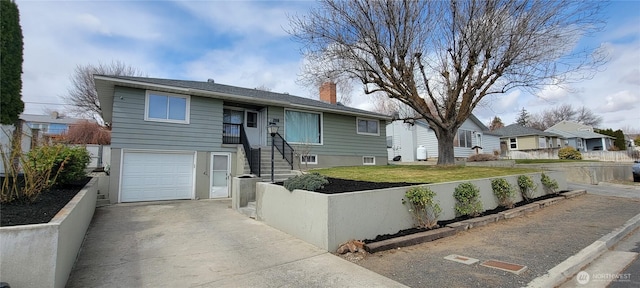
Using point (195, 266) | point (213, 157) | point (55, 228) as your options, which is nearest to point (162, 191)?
point (213, 157)

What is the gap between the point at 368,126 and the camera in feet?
53.9

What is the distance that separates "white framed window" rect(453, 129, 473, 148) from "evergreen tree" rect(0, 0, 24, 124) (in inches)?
1037

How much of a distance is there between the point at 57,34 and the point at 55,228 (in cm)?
1071

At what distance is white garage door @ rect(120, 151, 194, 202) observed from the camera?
1006 centimetres

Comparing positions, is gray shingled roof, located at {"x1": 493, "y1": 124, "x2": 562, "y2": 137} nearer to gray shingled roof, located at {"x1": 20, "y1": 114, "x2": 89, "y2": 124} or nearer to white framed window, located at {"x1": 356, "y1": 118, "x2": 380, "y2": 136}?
white framed window, located at {"x1": 356, "y1": 118, "x2": 380, "y2": 136}

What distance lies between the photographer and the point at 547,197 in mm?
10195

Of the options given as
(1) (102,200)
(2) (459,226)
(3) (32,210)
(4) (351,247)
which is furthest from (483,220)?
(1) (102,200)

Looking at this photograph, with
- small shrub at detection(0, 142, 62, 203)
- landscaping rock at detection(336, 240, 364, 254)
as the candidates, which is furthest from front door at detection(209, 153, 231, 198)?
landscaping rock at detection(336, 240, 364, 254)

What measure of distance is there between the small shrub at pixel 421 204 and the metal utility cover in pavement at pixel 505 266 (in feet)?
5.79

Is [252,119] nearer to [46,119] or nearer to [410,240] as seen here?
[410,240]

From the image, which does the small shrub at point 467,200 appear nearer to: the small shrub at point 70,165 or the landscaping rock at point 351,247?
the landscaping rock at point 351,247

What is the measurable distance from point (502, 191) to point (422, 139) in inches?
638

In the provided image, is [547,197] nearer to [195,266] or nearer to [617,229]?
[617,229]

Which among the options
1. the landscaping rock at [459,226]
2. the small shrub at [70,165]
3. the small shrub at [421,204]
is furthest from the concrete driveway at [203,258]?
the landscaping rock at [459,226]
